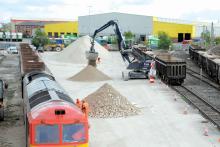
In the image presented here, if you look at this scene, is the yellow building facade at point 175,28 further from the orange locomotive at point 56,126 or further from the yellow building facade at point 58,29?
the orange locomotive at point 56,126

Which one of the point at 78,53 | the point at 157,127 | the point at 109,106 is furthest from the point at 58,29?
the point at 157,127

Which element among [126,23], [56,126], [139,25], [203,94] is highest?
[126,23]

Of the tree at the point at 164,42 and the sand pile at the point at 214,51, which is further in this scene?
the tree at the point at 164,42

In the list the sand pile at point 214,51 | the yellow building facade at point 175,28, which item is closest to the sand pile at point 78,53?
the sand pile at point 214,51

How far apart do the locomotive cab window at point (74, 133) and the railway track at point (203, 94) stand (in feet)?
29.0

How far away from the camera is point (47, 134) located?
429 inches

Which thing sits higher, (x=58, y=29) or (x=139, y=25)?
(x=139, y=25)

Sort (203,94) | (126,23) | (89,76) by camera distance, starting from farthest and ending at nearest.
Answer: (126,23)
(89,76)
(203,94)

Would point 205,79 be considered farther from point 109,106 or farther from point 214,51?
point 214,51

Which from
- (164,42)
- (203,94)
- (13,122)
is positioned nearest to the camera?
(13,122)

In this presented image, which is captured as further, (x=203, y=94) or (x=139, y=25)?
(x=139, y=25)

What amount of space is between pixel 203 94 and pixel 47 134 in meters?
18.4

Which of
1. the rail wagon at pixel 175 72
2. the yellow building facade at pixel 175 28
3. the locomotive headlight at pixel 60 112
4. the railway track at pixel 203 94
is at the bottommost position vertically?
the railway track at pixel 203 94

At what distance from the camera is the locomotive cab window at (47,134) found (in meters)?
10.9
